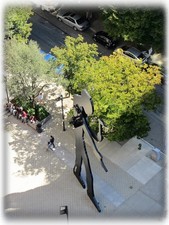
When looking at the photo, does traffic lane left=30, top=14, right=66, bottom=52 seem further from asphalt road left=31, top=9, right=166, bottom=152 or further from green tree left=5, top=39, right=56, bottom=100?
green tree left=5, top=39, right=56, bottom=100

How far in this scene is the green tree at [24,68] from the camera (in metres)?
34.3

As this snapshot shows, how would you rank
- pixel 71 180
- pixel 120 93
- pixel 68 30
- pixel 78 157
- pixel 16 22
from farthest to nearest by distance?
1. pixel 68 30
2. pixel 16 22
3. pixel 71 180
4. pixel 120 93
5. pixel 78 157

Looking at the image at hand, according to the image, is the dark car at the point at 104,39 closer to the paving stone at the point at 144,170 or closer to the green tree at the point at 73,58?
the green tree at the point at 73,58

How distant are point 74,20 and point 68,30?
1214 millimetres

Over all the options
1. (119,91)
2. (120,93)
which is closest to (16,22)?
(119,91)

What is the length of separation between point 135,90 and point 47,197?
9.09 meters

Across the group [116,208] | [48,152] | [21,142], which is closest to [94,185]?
[116,208]

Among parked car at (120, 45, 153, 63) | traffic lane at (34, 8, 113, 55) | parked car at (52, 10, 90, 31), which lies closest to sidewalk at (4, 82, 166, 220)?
parked car at (120, 45, 153, 63)

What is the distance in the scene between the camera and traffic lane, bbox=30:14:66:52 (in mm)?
44497

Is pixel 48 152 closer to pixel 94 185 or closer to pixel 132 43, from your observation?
pixel 94 185

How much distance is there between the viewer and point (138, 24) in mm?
38469

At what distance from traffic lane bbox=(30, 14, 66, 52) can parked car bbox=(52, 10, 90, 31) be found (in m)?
1.19

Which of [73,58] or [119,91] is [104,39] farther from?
[119,91]

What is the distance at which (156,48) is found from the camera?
130ft
